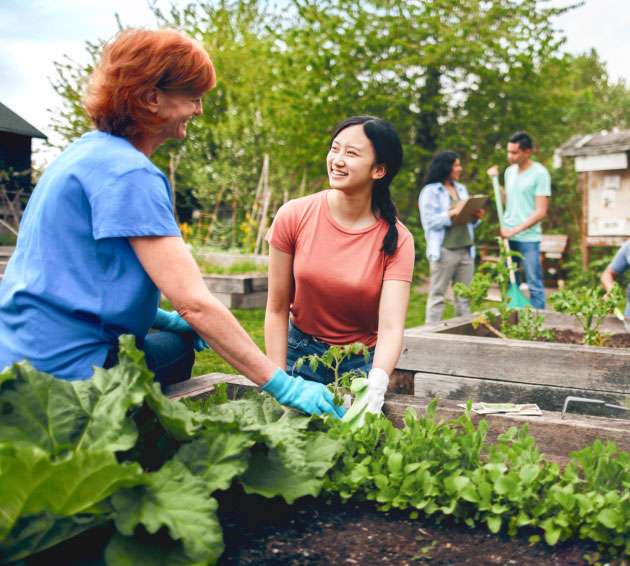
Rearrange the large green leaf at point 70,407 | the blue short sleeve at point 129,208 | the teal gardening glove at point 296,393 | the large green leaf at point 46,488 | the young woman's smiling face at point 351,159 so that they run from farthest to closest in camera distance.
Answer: the young woman's smiling face at point 351,159, the teal gardening glove at point 296,393, the blue short sleeve at point 129,208, the large green leaf at point 70,407, the large green leaf at point 46,488

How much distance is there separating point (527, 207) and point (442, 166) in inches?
30.0

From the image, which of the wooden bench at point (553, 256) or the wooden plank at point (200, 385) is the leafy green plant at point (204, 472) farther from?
the wooden bench at point (553, 256)

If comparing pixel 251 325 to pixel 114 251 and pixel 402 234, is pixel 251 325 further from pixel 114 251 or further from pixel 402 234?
pixel 114 251

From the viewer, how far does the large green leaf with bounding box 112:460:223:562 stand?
1.28m

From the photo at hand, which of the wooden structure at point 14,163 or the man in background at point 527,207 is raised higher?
the wooden structure at point 14,163

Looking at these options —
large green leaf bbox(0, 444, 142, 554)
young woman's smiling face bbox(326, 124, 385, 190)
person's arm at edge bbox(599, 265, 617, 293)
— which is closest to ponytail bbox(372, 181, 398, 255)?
young woman's smiling face bbox(326, 124, 385, 190)

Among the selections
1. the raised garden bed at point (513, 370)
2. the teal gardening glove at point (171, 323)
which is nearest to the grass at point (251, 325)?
the raised garden bed at point (513, 370)

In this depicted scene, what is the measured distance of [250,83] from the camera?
508 inches

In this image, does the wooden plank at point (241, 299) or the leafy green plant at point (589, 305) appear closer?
the leafy green plant at point (589, 305)

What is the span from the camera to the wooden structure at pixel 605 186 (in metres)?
9.46

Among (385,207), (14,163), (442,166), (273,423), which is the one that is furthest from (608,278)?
(14,163)

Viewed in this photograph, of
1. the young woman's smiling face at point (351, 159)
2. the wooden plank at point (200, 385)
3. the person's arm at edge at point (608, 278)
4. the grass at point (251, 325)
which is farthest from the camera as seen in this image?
the grass at point (251, 325)

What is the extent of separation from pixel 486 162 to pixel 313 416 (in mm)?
11429

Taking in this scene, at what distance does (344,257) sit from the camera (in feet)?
8.95
